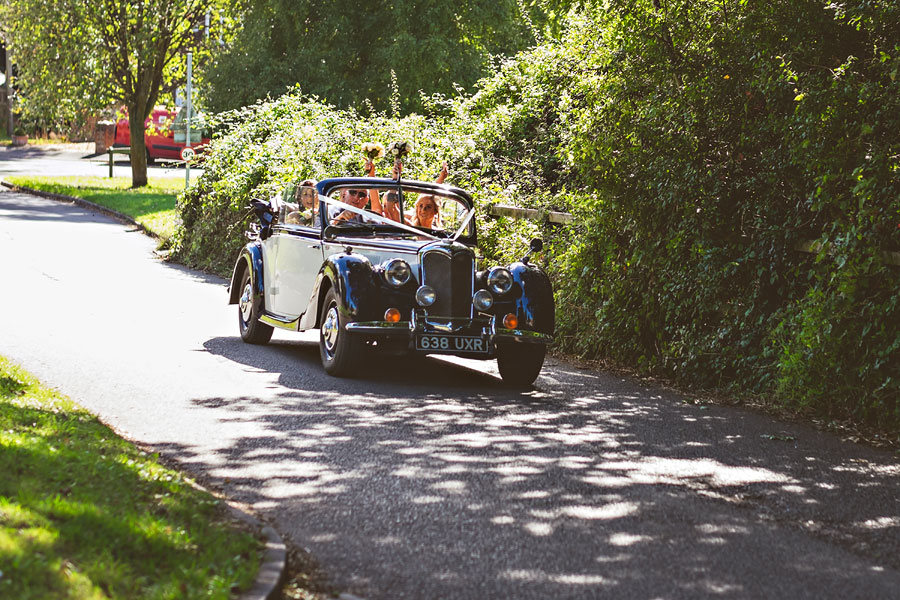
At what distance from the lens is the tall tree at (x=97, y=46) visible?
35.3 m

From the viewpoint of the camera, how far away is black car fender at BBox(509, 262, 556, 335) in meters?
10.8

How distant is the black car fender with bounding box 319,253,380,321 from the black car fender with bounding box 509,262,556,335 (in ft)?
4.15

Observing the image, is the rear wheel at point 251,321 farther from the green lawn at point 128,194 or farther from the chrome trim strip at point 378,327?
the green lawn at point 128,194

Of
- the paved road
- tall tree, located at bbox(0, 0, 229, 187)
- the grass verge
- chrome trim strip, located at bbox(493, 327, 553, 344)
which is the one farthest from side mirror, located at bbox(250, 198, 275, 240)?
the paved road

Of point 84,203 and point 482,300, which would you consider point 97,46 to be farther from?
point 482,300

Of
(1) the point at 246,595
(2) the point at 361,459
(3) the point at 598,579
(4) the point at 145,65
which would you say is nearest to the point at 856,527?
(3) the point at 598,579

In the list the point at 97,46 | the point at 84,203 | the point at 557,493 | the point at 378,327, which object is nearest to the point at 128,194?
the point at 84,203

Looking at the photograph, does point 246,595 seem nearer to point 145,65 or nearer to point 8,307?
point 8,307

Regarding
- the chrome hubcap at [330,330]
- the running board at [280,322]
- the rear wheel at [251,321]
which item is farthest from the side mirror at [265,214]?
the chrome hubcap at [330,330]

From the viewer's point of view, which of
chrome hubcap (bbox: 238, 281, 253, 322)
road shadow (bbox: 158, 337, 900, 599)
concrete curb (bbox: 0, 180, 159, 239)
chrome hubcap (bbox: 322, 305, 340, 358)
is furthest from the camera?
concrete curb (bbox: 0, 180, 159, 239)

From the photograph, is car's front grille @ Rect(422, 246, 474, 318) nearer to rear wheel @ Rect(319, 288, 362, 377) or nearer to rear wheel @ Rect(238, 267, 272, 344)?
rear wheel @ Rect(319, 288, 362, 377)

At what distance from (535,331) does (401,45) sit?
77.3 feet

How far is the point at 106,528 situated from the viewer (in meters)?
5.20

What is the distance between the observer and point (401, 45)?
33156mm
